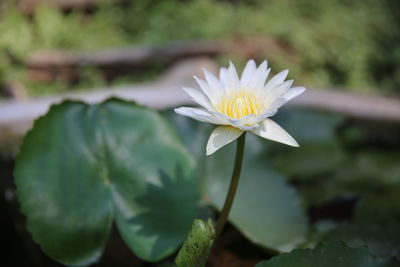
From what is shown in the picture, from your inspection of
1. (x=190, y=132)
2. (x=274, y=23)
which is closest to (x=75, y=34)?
(x=274, y=23)

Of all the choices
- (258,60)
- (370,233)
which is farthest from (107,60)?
(370,233)

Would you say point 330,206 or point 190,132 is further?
point 330,206

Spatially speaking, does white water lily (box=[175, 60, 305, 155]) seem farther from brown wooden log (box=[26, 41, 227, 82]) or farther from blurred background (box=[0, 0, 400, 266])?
brown wooden log (box=[26, 41, 227, 82])

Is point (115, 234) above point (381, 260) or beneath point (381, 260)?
beneath

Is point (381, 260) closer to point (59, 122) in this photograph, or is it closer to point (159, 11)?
point (59, 122)

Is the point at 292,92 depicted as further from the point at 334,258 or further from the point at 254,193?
the point at 254,193
